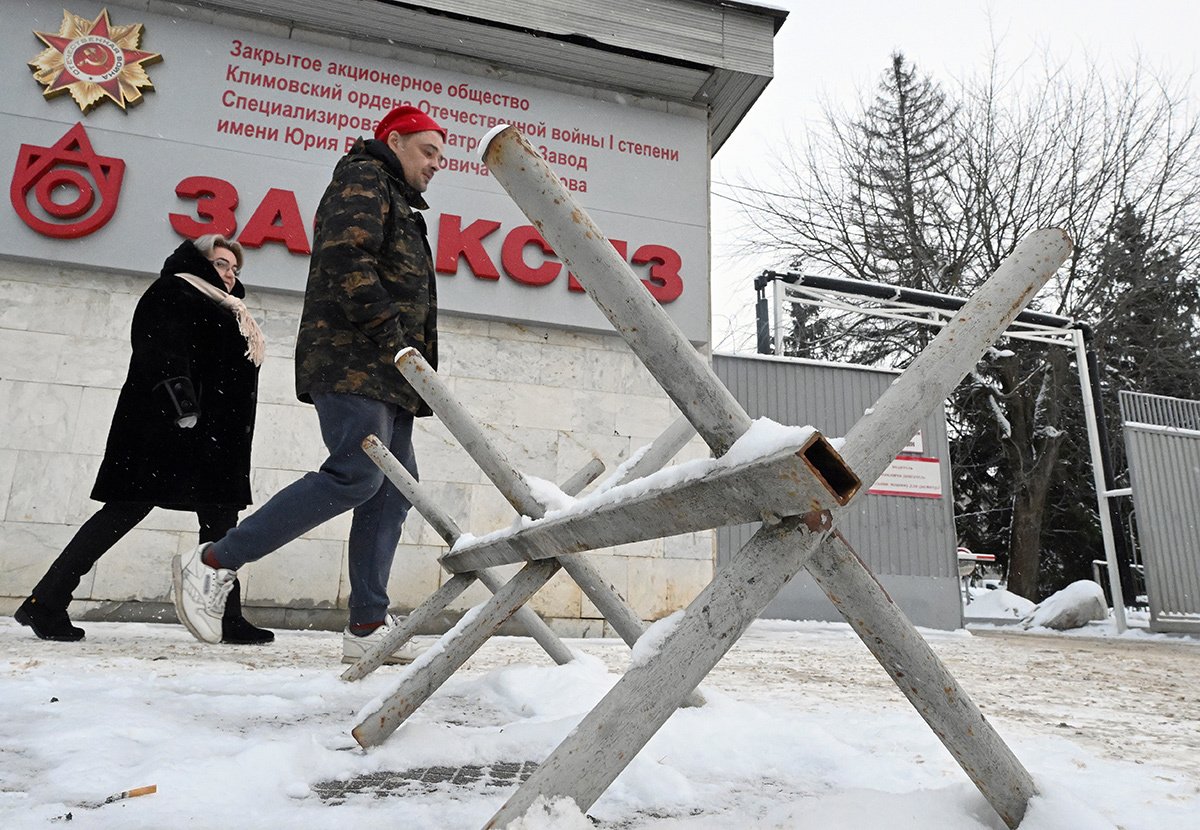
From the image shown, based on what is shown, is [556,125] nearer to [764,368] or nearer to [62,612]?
[764,368]

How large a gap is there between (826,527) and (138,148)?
5.44 metres

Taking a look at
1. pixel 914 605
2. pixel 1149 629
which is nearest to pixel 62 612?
pixel 914 605

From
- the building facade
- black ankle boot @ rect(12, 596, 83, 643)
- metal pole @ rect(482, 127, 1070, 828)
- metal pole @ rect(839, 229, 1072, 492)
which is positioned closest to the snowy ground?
metal pole @ rect(482, 127, 1070, 828)

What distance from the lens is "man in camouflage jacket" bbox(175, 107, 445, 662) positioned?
2562mm

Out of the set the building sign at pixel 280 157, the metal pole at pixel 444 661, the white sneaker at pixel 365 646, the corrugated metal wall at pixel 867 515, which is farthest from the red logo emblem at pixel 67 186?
the corrugated metal wall at pixel 867 515

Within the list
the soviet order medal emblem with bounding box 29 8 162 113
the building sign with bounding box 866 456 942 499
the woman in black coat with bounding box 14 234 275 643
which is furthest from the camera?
the building sign with bounding box 866 456 942 499

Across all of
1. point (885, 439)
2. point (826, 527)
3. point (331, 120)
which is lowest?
point (826, 527)

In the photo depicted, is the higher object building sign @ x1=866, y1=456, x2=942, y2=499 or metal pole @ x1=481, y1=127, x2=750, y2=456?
building sign @ x1=866, y1=456, x2=942, y2=499

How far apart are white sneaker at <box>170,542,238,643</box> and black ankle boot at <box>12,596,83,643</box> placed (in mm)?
747

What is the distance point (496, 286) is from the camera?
528 centimetres

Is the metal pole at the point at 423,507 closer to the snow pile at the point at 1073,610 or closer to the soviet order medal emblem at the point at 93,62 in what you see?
the soviet order medal emblem at the point at 93,62

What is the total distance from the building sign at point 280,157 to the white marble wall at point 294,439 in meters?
0.22

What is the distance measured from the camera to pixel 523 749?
5.39 feet

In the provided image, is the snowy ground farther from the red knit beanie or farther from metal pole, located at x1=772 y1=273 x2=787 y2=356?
metal pole, located at x1=772 y1=273 x2=787 y2=356
